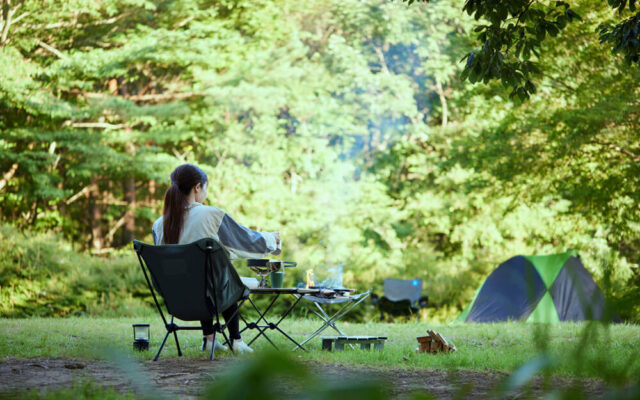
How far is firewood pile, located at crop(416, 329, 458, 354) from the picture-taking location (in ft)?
12.6

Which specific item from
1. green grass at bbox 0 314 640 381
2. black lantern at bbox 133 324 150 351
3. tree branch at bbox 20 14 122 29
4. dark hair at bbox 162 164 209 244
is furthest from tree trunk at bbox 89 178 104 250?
dark hair at bbox 162 164 209 244

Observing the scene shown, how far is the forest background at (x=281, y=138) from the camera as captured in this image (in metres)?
10.9

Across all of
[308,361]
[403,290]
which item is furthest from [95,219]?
[308,361]

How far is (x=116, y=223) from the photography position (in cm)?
1419

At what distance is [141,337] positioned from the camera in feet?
12.2

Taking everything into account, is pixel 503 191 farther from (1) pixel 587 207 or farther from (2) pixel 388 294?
(2) pixel 388 294

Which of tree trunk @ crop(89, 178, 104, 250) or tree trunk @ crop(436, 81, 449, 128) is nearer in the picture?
tree trunk @ crop(89, 178, 104, 250)

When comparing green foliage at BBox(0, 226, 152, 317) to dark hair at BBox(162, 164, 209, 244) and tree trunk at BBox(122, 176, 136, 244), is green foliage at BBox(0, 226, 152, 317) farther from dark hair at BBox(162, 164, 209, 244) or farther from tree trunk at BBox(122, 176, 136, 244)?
dark hair at BBox(162, 164, 209, 244)

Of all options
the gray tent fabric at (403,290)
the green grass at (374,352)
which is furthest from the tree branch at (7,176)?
the green grass at (374,352)

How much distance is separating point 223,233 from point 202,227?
0.37 feet

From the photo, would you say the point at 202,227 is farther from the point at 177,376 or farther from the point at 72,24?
the point at 72,24

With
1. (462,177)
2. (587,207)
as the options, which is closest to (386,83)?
(462,177)

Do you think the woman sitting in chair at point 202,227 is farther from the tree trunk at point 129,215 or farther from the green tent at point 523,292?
the tree trunk at point 129,215

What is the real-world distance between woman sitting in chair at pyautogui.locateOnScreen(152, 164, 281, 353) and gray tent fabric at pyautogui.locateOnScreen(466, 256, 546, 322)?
16.8ft
